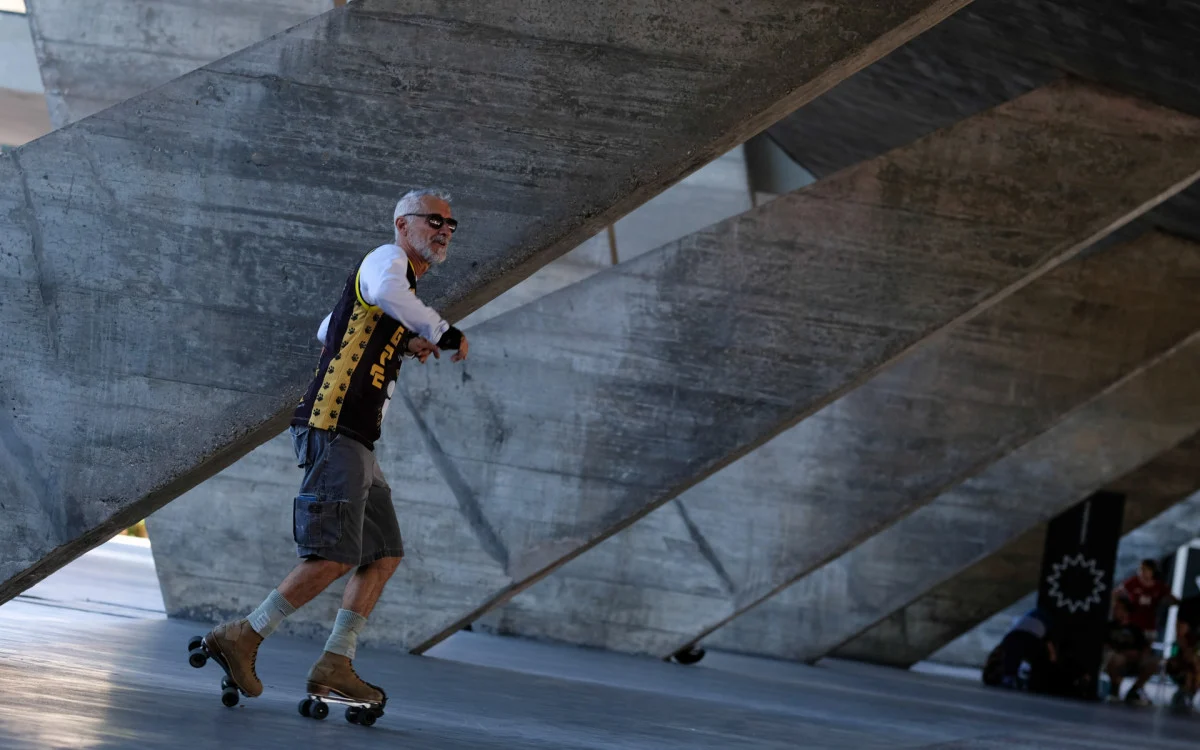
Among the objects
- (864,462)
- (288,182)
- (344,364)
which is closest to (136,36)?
(288,182)

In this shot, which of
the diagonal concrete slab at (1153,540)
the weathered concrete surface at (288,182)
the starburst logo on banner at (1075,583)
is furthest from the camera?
the diagonal concrete slab at (1153,540)

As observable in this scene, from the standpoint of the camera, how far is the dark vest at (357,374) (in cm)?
602

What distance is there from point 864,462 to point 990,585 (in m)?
9.79

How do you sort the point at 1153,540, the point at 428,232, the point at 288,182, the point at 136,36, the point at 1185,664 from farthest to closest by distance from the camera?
the point at 1153,540
the point at 1185,664
the point at 136,36
the point at 288,182
the point at 428,232

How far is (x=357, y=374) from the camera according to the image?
19.9ft

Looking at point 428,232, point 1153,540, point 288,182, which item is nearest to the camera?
point 428,232

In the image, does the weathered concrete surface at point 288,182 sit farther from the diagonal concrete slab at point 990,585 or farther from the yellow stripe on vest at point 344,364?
the diagonal concrete slab at point 990,585

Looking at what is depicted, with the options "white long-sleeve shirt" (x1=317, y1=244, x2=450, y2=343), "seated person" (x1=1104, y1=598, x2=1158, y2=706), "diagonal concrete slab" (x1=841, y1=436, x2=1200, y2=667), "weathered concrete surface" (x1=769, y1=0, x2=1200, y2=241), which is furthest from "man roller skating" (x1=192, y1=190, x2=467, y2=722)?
"diagonal concrete slab" (x1=841, y1=436, x2=1200, y2=667)

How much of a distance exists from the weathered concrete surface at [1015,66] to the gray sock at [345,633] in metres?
7.20

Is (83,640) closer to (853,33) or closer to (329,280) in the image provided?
(329,280)

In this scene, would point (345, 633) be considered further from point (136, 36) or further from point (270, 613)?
point (136, 36)

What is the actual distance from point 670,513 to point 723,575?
711 mm

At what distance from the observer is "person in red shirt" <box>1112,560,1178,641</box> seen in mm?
21688

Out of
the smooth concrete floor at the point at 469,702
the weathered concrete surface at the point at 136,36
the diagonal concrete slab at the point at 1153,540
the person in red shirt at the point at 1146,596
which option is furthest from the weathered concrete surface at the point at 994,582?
the weathered concrete surface at the point at 136,36
